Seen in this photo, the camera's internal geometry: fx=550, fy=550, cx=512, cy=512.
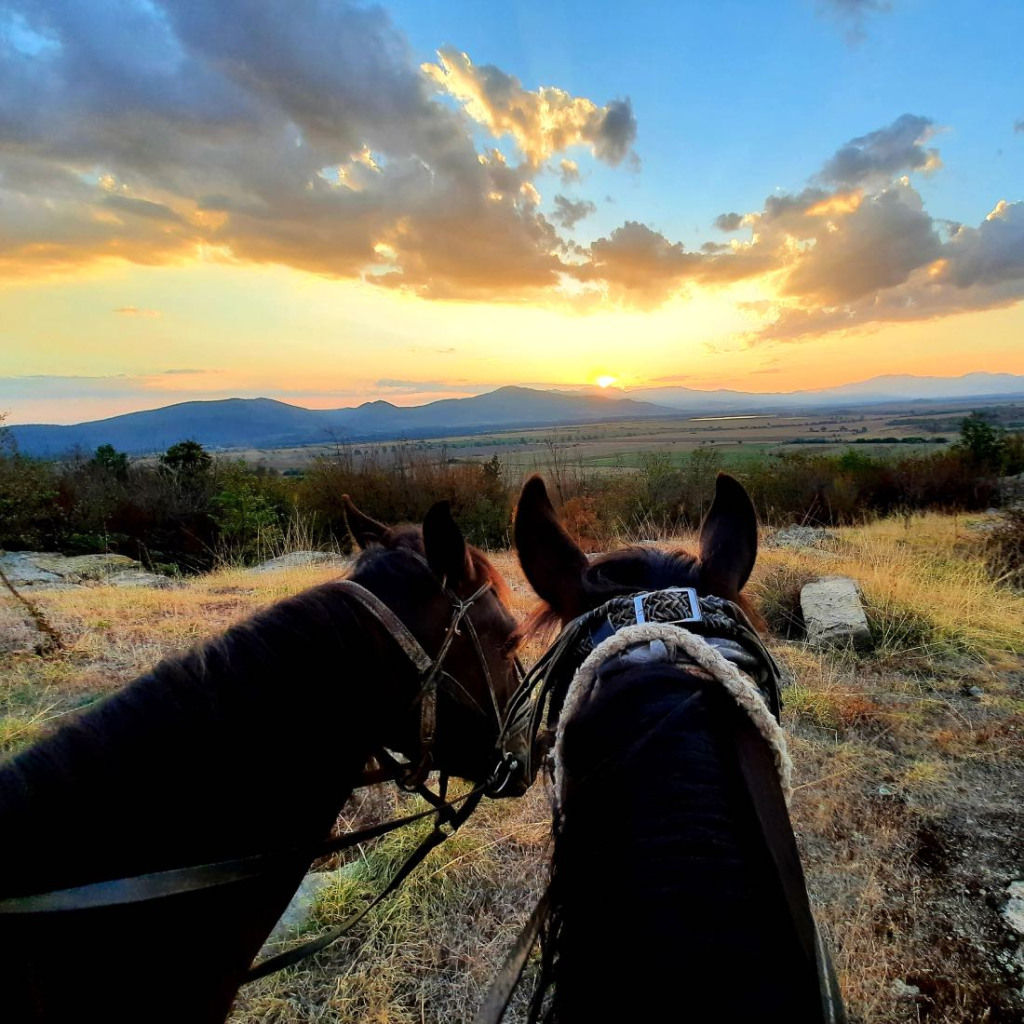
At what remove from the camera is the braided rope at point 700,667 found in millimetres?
879

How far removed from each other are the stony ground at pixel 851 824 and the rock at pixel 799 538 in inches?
128

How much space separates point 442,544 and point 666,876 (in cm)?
114

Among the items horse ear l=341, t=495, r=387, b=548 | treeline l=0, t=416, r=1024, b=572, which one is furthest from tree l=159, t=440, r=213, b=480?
horse ear l=341, t=495, r=387, b=548

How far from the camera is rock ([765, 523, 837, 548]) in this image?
10.2 m

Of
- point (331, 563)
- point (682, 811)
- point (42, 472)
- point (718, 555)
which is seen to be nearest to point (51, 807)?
point (682, 811)

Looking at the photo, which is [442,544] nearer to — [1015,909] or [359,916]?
[359,916]

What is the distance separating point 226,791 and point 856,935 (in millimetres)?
2857

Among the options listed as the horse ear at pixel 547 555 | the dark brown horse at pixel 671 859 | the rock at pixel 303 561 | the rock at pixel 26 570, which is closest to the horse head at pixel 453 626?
the horse ear at pixel 547 555

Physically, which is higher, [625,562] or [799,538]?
[625,562]

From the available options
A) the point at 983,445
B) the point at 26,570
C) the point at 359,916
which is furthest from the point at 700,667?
the point at 983,445

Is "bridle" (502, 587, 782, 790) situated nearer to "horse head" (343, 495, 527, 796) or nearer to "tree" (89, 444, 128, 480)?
"horse head" (343, 495, 527, 796)

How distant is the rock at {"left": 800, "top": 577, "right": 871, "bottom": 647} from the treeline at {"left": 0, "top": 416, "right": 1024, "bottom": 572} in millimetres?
4670

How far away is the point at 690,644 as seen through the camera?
3.07ft

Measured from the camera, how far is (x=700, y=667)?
3.06 ft
